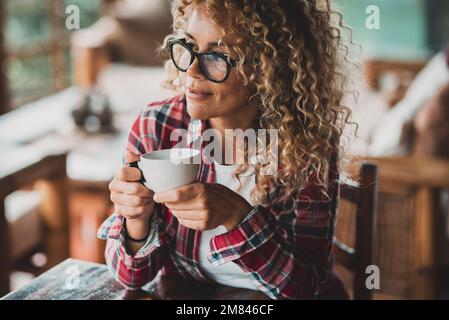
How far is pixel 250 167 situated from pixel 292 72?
0.53ft

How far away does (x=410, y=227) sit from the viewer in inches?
82.1

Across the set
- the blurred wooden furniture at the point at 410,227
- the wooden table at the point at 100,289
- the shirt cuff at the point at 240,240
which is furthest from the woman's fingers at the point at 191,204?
the blurred wooden furniture at the point at 410,227

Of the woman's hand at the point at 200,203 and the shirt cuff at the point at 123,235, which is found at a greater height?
the woman's hand at the point at 200,203

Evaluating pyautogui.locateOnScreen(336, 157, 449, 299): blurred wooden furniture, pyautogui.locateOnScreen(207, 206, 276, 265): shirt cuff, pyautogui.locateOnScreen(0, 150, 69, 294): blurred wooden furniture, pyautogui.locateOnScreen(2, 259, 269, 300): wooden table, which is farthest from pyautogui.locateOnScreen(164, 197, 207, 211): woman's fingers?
pyautogui.locateOnScreen(336, 157, 449, 299): blurred wooden furniture

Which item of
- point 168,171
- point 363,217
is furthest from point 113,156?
point 168,171

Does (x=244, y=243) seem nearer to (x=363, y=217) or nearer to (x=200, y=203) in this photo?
(x=200, y=203)

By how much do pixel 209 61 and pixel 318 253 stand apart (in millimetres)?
361

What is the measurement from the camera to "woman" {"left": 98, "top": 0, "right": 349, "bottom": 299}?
2.99 feet

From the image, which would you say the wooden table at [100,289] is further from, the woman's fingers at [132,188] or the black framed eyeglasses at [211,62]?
the black framed eyeglasses at [211,62]

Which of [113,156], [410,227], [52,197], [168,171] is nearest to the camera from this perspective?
[168,171]

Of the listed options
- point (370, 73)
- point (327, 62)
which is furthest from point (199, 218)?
point (370, 73)

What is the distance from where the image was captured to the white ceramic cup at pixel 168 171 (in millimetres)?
774

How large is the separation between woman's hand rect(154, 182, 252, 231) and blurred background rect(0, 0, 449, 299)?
0.28 metres

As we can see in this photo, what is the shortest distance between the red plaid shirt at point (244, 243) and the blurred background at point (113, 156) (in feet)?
Answer: 0.45
